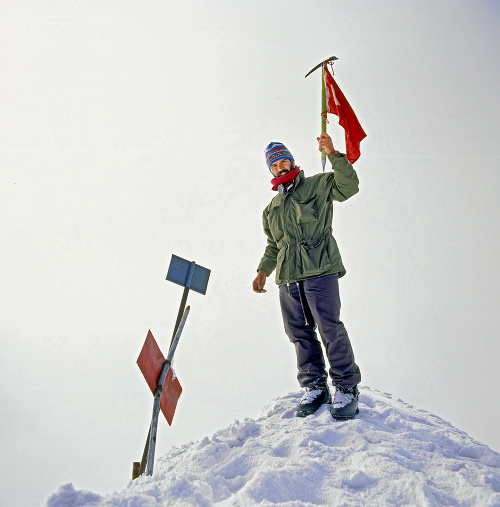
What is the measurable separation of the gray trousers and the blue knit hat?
1.32 metres

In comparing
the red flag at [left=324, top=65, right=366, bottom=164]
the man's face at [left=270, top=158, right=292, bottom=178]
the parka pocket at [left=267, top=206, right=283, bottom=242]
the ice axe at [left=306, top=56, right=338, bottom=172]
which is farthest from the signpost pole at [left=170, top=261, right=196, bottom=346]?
the red flag at [left=324, top=65, right=366, bottom=164]

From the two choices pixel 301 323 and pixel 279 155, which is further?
pixel 279 155

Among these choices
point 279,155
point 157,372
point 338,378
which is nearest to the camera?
point 157,372

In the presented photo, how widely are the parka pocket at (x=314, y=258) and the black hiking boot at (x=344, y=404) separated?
1075mm

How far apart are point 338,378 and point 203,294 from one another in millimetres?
1436

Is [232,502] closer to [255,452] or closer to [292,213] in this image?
[255,452]

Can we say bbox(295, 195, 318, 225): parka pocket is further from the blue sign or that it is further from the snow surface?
the snow surface

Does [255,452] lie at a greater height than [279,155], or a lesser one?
lesser

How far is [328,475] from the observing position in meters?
2.52

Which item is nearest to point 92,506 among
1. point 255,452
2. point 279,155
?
point 255,452

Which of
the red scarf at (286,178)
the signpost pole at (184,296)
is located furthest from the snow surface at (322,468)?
the red scarf at (286,178)

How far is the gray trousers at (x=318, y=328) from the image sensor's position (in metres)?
3.64

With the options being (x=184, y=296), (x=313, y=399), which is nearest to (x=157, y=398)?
(x=184, y=296)

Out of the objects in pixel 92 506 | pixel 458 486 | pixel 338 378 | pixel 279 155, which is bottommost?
pixel 92 506
